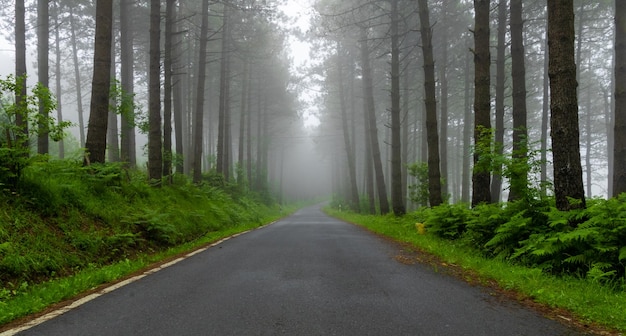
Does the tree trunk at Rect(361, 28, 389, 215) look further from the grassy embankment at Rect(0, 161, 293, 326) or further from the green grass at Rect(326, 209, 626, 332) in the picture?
the green grass at Rect(326, 209, 626, 332)

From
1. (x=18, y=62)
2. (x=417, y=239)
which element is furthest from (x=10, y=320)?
(x=18, y=62)

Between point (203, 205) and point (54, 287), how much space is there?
9.60 meters

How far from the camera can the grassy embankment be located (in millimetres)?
4855

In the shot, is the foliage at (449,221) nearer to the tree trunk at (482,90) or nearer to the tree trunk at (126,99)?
the tree trunk at (482,90)

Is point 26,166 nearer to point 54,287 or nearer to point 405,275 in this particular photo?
point 54,287

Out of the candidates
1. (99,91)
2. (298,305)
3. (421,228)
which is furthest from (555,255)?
(99,91)

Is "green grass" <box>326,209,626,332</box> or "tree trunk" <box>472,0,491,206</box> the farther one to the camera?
"tree trunk" <box>472,0,491,206</box>

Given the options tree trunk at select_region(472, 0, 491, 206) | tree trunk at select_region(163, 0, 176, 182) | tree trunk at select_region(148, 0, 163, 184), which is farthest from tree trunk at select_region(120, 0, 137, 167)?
tree trunk at select_region(472, 0, 491, 206)

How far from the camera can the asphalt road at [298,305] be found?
335cm

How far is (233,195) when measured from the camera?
21938 mm

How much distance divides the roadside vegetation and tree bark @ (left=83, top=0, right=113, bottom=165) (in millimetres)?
8161

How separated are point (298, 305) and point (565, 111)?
5.35m

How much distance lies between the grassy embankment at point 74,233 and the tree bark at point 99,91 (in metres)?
0.58

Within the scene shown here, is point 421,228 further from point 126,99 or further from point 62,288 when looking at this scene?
point 126,99
